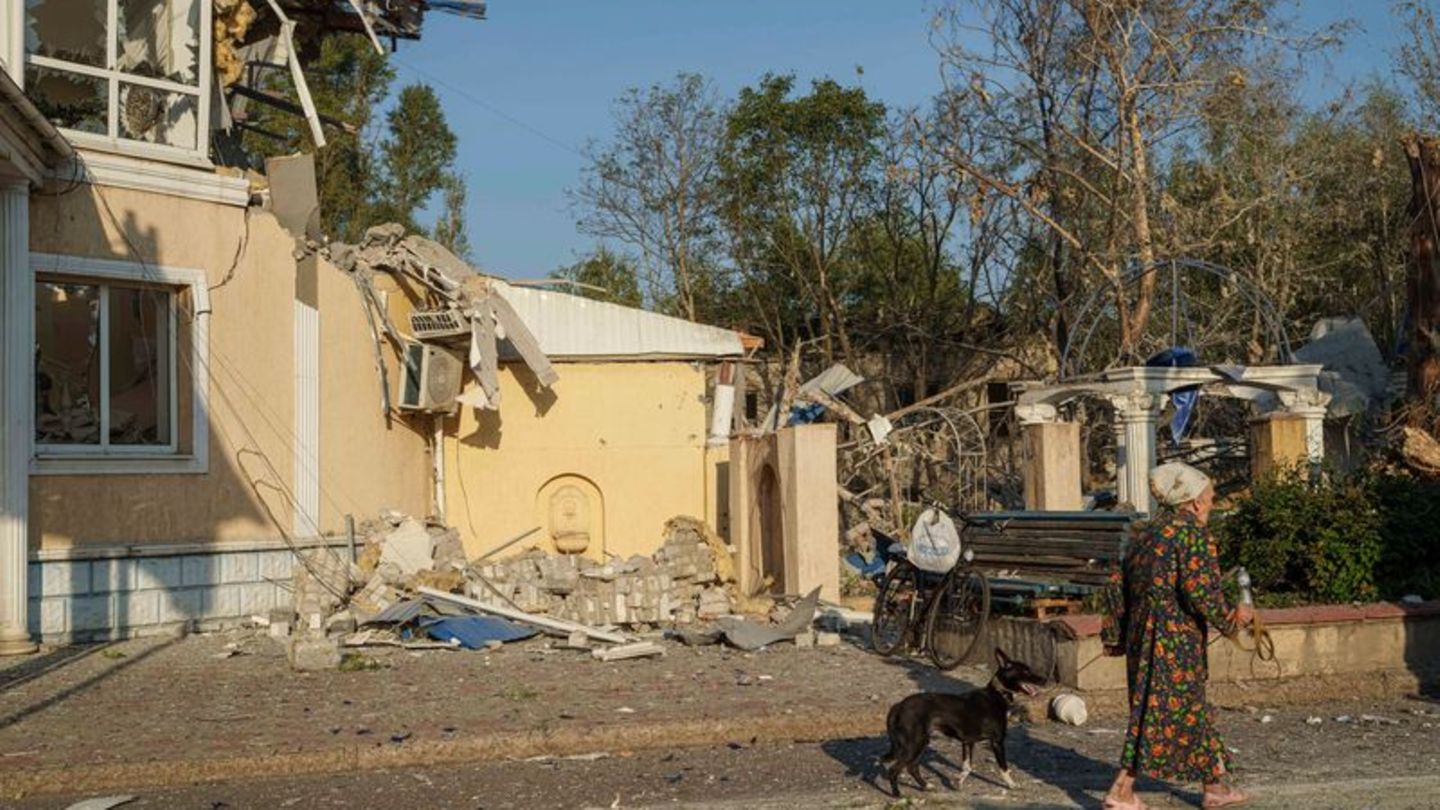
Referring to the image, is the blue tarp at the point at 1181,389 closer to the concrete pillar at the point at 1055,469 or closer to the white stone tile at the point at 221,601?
the concrete pillar at the point at 1055,469

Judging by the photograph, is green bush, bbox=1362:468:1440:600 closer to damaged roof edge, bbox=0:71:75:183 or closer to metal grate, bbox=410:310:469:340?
metal grate, bbox=410:310:469:340

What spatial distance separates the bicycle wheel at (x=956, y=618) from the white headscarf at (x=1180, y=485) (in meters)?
4.88

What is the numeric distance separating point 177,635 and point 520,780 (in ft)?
26.0

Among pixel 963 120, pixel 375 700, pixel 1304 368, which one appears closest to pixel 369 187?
pixel 963 120

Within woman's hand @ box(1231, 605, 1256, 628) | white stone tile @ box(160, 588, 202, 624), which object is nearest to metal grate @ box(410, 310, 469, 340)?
white stone tile @ box(160, 588, 202, 624)

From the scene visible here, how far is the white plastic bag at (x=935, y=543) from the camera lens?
499 inches

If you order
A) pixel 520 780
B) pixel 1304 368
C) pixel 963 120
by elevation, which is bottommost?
pixel 520 780

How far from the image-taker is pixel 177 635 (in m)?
15.5

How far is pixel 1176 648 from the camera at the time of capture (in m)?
7.31

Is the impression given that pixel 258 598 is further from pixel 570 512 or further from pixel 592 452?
pixel 592 452

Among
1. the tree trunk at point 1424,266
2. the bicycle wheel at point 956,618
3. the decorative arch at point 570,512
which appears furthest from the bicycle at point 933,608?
the decorative arch at point 570,512

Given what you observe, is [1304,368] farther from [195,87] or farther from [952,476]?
[195,87]

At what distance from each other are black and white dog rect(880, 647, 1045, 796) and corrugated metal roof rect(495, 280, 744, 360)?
13.9 meters

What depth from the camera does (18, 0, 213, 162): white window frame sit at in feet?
49.1
